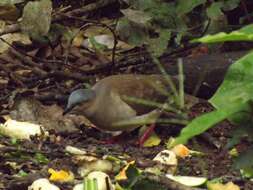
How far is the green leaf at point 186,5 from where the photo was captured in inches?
219

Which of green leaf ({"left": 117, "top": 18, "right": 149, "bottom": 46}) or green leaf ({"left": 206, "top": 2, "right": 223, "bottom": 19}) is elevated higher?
green leaf ({"left": 206, "top": 2, "right": 223, "bottom": 19})

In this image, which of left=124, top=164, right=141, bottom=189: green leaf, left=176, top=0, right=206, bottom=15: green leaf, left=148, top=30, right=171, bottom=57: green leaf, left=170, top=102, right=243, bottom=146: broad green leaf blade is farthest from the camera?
left=148, top=30, right=171, bottom=57: green leaf

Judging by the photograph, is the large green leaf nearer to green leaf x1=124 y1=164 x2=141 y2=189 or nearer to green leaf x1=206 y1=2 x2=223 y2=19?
green leaf x1=124 y1=164 x2=141 y2=189

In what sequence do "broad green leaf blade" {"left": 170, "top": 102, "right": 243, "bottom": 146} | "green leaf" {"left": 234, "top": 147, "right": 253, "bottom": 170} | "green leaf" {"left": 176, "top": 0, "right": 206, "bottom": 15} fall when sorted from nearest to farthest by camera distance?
"broad green leaf blade" {"left": 170, "top": 102, "right": 243, "bottom": 146}, "green leaf" {"left": 234, "top": 147, "right": 253, "bottom": 170}, "green leaf" {"left": 176, "top": 0, "right": 206, "bottom": 15}

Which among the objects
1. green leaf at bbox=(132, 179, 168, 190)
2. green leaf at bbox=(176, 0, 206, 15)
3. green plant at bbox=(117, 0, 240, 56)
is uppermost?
green leaf at bbox=(176, 0, 206, 15)

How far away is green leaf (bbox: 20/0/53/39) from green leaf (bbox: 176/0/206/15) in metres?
0.95

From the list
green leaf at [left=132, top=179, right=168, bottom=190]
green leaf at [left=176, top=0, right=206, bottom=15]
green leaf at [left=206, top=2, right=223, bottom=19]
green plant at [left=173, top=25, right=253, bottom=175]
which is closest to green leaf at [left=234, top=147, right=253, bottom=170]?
green plant at [left=173, top=25, right=253, bottom=175]

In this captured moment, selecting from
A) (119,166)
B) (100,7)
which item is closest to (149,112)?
(119,166)

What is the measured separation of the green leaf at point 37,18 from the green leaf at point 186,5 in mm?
947

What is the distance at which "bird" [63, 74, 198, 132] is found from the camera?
215 inches

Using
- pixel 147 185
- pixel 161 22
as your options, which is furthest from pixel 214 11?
pixel 147 185

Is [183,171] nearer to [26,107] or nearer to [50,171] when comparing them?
[50,171]

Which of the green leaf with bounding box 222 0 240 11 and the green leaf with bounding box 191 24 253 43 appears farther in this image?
the green leaf with bounding box 222 0 240 11

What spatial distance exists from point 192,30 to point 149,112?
101 centimetres
